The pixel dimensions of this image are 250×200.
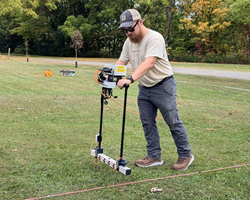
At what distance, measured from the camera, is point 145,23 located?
1583 inches

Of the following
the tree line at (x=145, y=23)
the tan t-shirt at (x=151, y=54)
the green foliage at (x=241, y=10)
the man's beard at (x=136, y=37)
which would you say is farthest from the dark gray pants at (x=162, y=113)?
the green foliage at (x=241, y=10)

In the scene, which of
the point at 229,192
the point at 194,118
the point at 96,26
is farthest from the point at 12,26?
the point at 229,192

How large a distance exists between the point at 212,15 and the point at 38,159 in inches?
1471

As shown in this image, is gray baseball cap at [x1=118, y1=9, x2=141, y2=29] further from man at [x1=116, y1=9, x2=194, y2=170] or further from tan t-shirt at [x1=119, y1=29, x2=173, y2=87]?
tan t-shirt at [x1=119, y1=29, x2=173, y2=87]

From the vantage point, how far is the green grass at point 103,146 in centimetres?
358

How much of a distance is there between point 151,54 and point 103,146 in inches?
79.8

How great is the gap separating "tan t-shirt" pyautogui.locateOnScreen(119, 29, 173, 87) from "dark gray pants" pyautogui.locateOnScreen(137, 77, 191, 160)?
120 mm

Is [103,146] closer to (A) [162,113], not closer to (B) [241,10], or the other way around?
(A) [162,113]

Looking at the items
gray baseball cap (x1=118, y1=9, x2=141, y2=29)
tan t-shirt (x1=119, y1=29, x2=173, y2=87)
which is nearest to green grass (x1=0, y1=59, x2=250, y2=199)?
tan t-shirt (x1=119, y1=29, x2=173, y2=87)

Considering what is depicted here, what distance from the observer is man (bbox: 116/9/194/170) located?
11.9 feet

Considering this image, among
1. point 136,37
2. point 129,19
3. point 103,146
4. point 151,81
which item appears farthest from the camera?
point 103,146

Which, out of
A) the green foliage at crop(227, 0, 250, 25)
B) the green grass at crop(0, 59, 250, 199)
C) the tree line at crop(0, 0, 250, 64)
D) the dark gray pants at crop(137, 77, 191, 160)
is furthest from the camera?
the tree line at crop(0, 0, 250, 64)

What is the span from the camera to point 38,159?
442cm

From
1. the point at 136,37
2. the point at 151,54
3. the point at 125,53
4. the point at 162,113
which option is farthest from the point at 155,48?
the point at 162,113
